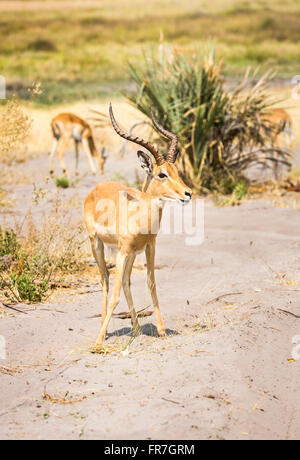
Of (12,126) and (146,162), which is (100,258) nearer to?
(146,162)

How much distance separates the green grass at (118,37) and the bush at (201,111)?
14376 mm

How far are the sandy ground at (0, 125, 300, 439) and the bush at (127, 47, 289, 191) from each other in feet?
13.2

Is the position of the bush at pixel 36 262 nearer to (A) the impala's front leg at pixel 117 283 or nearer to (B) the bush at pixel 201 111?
(A) the impala's front leg at pixel 117 283

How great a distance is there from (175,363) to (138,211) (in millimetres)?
1300

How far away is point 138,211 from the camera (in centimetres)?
555

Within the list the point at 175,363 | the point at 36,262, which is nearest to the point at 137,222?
the point at 175,363

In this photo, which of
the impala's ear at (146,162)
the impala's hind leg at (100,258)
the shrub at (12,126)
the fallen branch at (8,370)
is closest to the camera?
the fallen branch at (8,370)

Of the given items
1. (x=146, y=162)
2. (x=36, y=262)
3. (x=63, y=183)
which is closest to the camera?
(x=146, y=162)

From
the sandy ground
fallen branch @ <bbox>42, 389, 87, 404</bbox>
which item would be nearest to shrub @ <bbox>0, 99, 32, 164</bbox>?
the sandy ground

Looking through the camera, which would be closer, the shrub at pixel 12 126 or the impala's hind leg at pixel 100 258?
the impala's hind leg at pixel 100 258

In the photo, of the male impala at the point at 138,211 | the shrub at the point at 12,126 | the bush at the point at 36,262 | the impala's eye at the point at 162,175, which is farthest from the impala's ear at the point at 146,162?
the shrub at the point at 12,126

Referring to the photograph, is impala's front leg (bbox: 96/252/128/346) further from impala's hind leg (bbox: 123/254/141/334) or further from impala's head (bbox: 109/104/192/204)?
impala's head (bbox: 109/104/192/204)

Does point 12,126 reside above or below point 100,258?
above

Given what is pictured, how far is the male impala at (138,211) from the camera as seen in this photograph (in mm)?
5375
